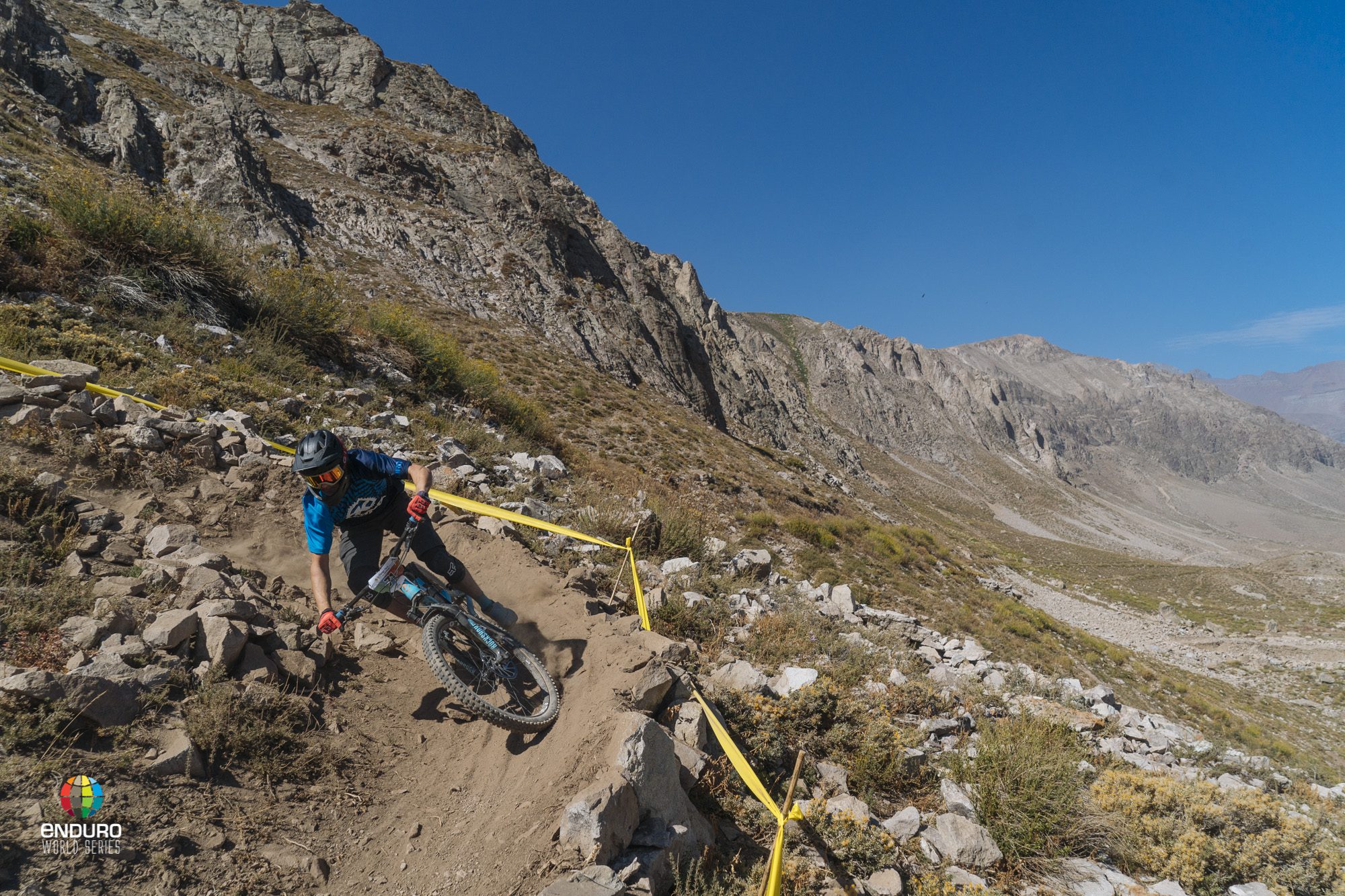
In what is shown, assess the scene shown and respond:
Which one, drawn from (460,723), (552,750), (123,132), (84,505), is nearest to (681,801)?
(552,750)

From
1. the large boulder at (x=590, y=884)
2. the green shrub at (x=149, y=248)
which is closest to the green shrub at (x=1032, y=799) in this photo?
the large boulder at (x=590, y=884)

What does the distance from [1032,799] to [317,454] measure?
6973 millimetres

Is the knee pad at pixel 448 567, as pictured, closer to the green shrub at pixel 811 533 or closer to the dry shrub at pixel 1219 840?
the dry shrub at pixel 1219 840

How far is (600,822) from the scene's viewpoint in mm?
3215

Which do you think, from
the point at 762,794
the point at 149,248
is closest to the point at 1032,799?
the point at 762,794

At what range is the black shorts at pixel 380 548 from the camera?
5027mm

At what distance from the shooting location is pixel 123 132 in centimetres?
2350

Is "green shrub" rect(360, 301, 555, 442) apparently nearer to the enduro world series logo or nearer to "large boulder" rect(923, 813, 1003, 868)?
the enduro world series logo

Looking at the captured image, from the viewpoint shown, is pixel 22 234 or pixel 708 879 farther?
pixel 22 234

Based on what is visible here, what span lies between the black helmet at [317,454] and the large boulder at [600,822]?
132 inches

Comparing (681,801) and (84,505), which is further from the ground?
(84,505)

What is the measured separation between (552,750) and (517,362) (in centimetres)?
2334

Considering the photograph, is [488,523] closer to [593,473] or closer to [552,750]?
[552,750]

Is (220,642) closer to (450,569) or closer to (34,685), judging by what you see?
(34,685)
